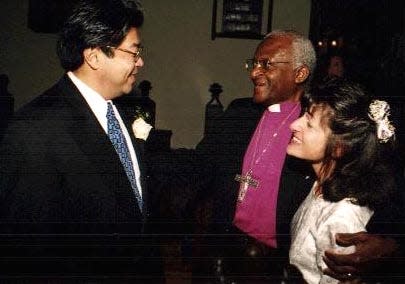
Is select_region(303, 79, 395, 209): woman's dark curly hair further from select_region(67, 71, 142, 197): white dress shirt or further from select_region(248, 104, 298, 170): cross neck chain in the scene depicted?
select_region(67, 71, 142, 197): white dress shirt

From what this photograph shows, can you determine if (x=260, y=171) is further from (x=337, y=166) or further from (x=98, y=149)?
(x=98, y=149)

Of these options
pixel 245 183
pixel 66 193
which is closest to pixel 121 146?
pixel 66 193

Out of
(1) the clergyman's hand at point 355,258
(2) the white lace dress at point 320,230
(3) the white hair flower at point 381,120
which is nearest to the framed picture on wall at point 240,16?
(3) the white hair flower at point 381,120

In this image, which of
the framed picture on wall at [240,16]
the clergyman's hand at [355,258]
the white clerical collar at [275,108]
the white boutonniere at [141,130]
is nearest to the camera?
the clergyman's hand at [355,258]

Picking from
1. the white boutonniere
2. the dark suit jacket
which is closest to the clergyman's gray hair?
the white boutonniere

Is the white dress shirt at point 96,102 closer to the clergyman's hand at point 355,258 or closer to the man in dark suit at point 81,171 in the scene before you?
the man in dark suit at point 81,171

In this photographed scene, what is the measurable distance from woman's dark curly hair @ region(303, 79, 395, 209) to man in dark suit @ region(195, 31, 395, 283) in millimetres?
346

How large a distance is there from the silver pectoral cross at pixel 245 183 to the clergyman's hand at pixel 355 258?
625 mm

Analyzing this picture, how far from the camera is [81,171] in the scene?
5.08 feet

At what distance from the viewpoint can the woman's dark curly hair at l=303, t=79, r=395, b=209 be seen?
1513 millimetres

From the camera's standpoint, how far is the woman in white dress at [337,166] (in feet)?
4.82

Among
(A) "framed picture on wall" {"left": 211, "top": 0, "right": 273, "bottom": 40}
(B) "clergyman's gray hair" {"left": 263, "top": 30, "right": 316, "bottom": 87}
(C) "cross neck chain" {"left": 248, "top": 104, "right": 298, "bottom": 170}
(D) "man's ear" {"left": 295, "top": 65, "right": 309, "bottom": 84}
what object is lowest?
(C) "cross neck chain" {"left": 248, "top": 104, "right": 298, "bottom": 170}

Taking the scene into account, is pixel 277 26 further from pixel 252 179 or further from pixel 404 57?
pixel 252 179

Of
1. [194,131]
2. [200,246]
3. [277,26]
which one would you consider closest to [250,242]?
[200,246]
